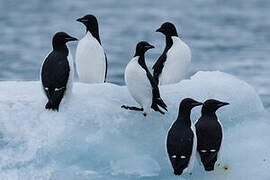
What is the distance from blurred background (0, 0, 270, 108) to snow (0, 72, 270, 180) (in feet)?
39.2

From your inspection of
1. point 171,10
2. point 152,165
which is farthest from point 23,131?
point 171,10

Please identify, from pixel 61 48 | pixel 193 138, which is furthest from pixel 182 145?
pixel 61 48

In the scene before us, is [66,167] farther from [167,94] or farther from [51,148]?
[167,94]

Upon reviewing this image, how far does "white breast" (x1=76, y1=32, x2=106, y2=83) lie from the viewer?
8.53 m

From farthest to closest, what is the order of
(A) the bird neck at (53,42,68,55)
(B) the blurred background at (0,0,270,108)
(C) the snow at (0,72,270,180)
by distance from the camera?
(B) the blurred background at (0,0,270,108) → (A) the bird neck at (53,42,68,55) → (C) the snow at (0,72,270,180)

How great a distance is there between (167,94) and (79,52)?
1.04 m

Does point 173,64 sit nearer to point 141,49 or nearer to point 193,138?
point 141,49

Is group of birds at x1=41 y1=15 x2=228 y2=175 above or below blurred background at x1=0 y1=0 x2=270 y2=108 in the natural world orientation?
above

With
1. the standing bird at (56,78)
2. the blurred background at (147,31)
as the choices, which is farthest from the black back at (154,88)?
the blurred background at (147,31)

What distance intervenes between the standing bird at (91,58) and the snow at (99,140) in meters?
0.46

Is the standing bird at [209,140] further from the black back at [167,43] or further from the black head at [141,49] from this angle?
the black back at [167,43]

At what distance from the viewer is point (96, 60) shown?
28.1 ft

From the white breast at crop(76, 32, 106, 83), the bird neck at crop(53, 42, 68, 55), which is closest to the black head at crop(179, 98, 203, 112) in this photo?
the bird neck at crop(53, 42, 68, 55)

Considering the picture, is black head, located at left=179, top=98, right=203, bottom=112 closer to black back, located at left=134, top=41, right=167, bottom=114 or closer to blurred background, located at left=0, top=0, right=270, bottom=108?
black back, located at left=134, top=41, right=167, bottom=114
